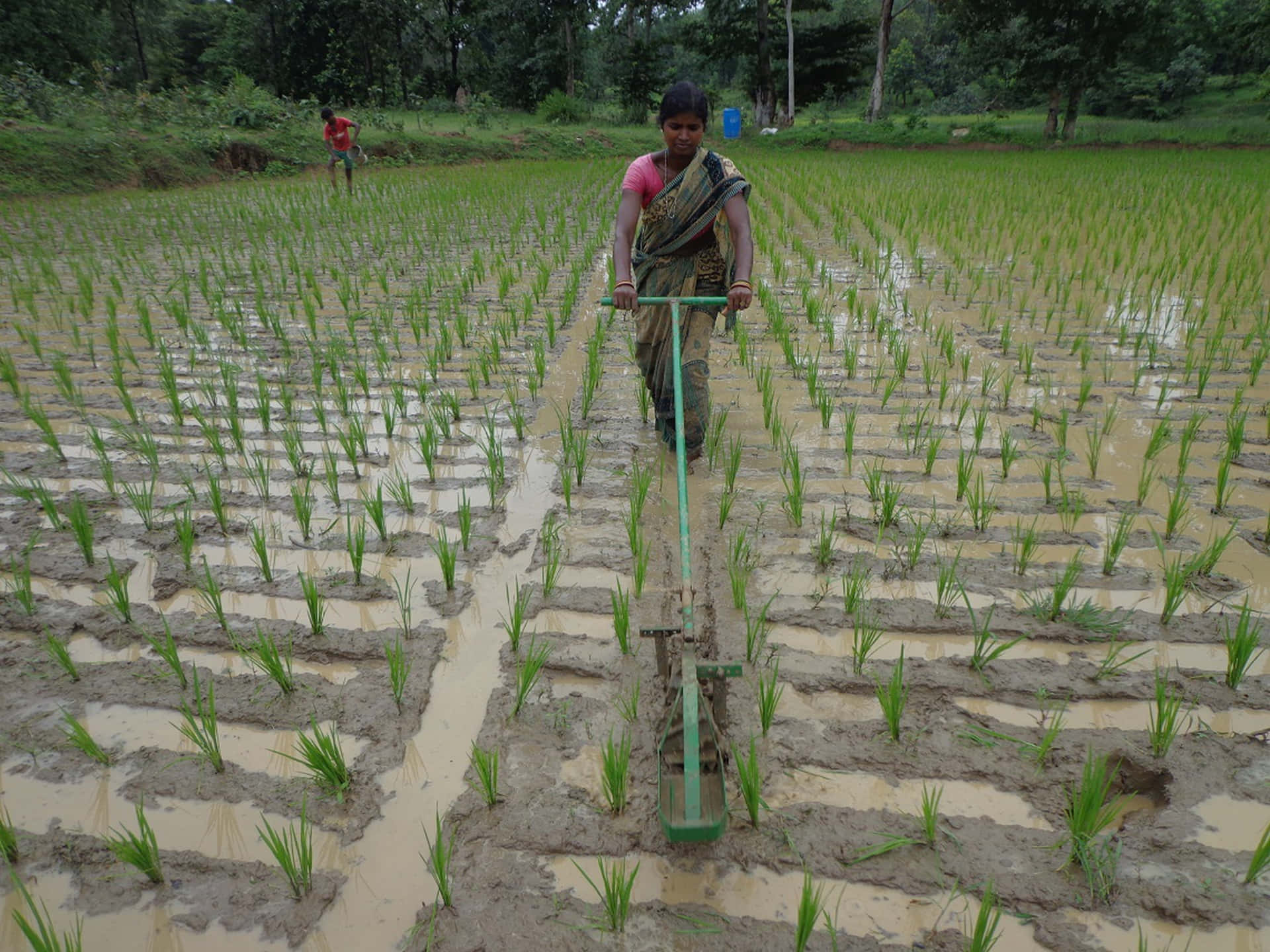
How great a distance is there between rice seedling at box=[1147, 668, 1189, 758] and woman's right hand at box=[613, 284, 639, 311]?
176 centimetres

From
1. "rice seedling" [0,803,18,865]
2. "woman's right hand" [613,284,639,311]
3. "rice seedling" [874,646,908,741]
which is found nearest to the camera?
"rice seedling" [0,803,18,865]

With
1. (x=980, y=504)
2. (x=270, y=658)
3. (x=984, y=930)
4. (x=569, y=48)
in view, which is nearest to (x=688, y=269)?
(x=980, y=504)

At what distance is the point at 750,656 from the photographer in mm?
1867

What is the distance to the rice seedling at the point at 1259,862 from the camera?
1.25 meters

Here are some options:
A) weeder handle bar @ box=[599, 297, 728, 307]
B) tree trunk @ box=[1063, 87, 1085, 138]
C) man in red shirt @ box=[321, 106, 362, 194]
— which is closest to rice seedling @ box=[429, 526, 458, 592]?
weeder handle bar @ box=[599, 297, 728, 307]

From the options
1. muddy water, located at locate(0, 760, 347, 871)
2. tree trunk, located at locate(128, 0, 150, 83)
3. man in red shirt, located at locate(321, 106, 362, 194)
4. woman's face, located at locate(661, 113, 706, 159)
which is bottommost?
muddy water, located at locate(0, 760, 347, 871)

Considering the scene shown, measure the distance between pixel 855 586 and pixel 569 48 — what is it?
88.8ft

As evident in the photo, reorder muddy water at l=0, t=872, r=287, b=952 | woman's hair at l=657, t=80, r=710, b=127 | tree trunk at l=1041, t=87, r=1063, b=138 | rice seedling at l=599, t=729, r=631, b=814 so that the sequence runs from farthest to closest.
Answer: tree trunk at l=1041, t=87, r=1063, b=138
woman's hair at l=657, t=80, r=710, b=127
rice seedling at l=599, t=729, r=631, b=814
muddy water at l=0, t=872, r=287, b=952

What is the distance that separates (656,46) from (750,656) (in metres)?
27.5

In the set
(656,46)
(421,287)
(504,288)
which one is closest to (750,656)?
(504,288)

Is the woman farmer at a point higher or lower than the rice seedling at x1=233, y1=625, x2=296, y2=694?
higher

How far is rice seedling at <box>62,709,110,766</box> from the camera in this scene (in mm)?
1525

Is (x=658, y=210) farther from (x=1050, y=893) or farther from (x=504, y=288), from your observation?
(x=504, y=288)

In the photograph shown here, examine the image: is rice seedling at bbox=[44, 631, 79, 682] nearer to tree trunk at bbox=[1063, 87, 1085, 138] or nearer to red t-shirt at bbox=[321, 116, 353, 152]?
red t-shirt at bbox=[321, 116, 353, 152]
